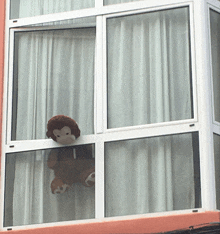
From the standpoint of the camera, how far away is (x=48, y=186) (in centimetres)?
712

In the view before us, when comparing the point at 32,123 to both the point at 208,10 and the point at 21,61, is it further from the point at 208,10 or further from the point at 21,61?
the point at 208,10

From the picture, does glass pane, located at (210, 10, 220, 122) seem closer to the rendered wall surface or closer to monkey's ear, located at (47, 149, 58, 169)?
the rendered wall surface

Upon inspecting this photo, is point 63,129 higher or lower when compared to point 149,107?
lower

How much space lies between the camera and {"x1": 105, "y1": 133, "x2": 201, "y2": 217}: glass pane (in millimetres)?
6594

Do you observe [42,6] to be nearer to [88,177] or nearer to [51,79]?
[51,79]

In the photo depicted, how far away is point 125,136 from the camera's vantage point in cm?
698

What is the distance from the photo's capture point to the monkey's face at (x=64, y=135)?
706cm

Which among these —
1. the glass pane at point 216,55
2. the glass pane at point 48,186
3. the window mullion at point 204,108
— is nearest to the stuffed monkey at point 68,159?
the glass pane at point 48,186

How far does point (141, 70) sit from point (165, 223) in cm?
185

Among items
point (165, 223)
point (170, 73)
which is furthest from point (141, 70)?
point (165, 223)

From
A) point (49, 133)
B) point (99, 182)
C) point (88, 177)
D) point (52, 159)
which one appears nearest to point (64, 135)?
point (49, 133)

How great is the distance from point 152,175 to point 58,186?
1.08 meters

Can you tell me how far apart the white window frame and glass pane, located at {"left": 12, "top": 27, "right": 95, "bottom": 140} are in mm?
101

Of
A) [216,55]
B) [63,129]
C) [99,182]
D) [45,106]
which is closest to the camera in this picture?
[99,182]
